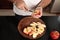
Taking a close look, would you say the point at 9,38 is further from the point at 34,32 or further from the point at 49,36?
the point at 49,36

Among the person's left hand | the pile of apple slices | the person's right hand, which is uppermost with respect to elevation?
the person's right hand

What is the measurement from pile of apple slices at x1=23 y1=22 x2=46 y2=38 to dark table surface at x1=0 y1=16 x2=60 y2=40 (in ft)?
0.18

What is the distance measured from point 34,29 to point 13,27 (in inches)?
6.8

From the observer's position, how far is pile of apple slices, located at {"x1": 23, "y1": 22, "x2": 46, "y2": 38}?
1252 mm

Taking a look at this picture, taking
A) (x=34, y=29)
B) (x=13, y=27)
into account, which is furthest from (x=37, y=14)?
(x=13, y=27)

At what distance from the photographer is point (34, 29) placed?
1279 millimetres

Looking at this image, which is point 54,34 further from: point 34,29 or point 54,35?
point 34,29

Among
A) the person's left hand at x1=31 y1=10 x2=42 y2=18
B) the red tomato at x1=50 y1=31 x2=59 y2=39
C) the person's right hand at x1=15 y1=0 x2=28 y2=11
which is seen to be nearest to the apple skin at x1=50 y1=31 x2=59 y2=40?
the red tomato at x1=50 y1=31 x2=59 y2=39

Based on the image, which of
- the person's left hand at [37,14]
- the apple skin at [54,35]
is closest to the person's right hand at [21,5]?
the person's left hand at [37,14]

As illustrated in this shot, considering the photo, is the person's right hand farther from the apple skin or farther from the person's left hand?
the apple skin

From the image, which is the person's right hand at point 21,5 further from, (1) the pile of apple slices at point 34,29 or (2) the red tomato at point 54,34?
(2) the red tomato at point 54,34

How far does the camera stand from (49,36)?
4.27 feet

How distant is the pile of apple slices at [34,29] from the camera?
125cm

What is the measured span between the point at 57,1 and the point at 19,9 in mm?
869
